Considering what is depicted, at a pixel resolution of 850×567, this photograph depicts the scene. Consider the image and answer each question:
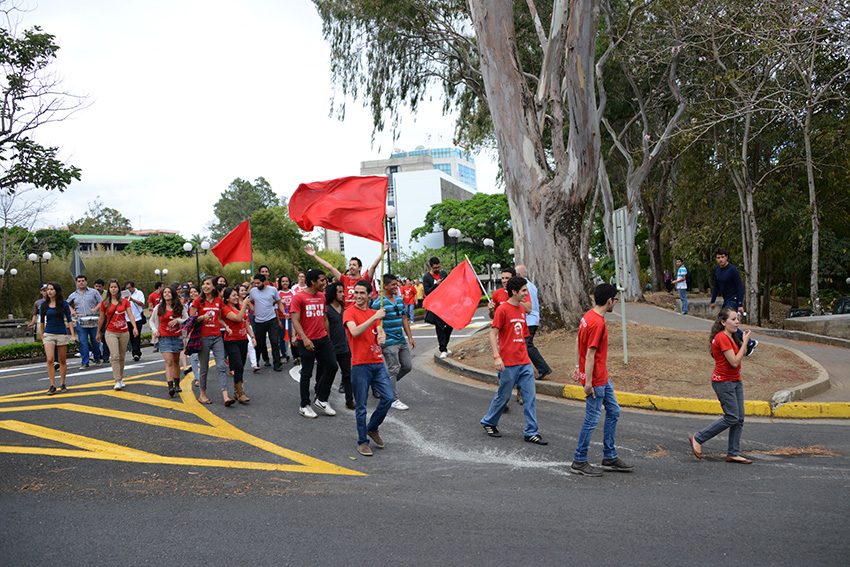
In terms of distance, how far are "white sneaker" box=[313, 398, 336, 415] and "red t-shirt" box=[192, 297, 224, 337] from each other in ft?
5.62

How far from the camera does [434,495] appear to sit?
5.09 meters

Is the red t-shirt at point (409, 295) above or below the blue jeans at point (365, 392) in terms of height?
above

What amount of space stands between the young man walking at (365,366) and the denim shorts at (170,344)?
4065 mm

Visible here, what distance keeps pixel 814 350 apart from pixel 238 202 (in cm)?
10542

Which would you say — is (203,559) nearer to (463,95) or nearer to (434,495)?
(434,495)

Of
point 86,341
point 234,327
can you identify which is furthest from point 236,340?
point 86,341

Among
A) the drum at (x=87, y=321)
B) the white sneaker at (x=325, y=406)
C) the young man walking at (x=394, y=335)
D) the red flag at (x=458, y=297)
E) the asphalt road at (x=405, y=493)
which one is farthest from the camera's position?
the drum at (x=87, y=321)

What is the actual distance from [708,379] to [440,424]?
4.39m

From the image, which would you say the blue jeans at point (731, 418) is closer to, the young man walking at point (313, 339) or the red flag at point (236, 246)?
the young man walking at point (313, 339)

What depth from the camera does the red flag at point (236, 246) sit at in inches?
480

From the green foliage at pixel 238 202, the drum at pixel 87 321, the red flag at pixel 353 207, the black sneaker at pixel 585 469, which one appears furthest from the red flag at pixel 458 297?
the green foliage at pixel 238 202

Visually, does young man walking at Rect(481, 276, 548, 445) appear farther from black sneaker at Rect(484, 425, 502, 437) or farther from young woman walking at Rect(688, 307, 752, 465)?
young woman walking at Rect(688, 307, 752, 465)

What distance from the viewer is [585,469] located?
5598mm

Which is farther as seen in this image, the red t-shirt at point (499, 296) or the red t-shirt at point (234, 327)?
the red t-shirt at point (234, 327)
